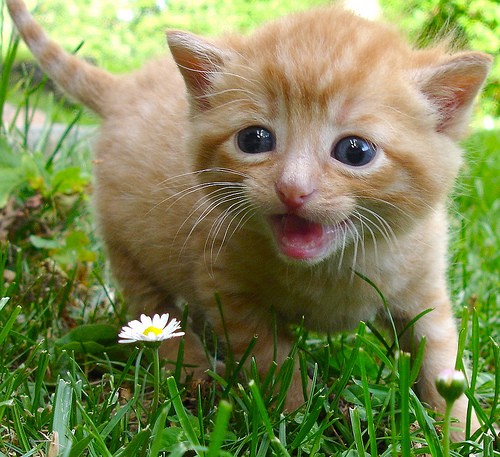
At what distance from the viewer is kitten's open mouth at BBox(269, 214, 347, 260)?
60.1 inches

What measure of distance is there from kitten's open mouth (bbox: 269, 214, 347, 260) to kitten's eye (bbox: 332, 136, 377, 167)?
5.3 inches

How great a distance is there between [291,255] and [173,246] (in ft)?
2.05

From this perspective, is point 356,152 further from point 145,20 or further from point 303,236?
point 145,20

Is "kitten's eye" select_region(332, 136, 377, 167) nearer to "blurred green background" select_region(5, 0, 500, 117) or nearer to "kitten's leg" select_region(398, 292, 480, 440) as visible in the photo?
"kitten's leg" select_region(398, 292, 480, 440)

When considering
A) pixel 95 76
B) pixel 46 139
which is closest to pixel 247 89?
pixel 95 76

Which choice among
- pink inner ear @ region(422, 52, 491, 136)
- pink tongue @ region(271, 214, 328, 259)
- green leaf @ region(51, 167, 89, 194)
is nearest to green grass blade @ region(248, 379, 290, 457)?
pink tongue @ region(271, 214, 328, 259)

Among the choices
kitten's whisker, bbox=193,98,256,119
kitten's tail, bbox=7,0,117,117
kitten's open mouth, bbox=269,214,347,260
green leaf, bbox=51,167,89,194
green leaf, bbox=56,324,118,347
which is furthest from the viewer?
green leaf, bbox=51,167,89,194

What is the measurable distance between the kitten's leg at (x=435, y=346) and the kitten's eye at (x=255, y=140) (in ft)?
2.21

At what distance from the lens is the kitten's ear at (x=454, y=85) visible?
5.18ft

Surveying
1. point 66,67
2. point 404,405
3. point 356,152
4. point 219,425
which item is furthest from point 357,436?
point 66,67

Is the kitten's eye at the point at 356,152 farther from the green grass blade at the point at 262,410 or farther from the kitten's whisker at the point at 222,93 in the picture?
the green grass blade at the point at 262,410

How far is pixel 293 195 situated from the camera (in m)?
→ 1.42

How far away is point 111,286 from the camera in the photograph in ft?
8.80

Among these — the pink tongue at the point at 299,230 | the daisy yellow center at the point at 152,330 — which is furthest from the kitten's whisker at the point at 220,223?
the daisy yellow center at the point at 152,330
